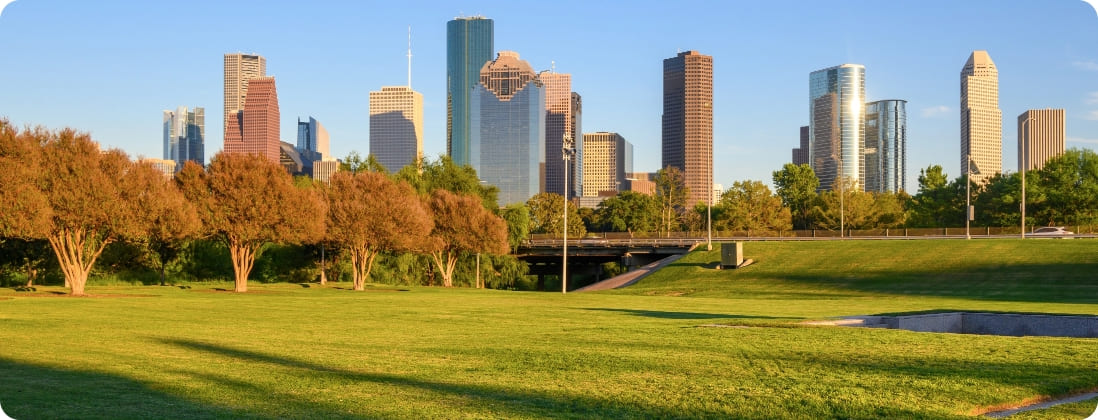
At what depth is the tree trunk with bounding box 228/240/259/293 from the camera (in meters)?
50.8

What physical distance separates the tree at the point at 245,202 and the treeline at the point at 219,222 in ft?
0.21

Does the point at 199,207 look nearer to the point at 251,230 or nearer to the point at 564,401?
the point at 251,230

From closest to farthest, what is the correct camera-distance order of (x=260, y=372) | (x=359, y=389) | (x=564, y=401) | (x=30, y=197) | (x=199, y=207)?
1. (x=564, y=401)
2. (x=359, y=389)
3. (x=260, y=372)
4. (x=30, y=197)
5. (x=199, y=207)

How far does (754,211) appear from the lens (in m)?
119

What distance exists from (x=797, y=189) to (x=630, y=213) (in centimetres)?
2923

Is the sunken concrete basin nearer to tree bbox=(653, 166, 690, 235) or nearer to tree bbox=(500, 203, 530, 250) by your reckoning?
tree bbox=(500, 203, 530, 250)

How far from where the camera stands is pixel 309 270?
2859 inches

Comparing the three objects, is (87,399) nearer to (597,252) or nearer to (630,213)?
(597,252)

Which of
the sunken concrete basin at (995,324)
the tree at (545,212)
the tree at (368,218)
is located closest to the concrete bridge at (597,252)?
the tree at (368,218)

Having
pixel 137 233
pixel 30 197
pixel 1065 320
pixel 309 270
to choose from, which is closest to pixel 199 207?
pixel 137 233

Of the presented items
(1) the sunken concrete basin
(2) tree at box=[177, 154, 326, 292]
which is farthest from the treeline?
(1) the sunken concrete basin

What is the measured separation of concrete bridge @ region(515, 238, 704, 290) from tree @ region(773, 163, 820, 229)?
39.7 meters

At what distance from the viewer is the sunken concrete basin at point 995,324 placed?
23.4m

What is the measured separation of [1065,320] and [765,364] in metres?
13.6
